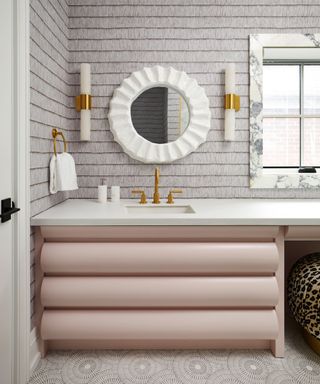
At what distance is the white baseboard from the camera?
1981 mm

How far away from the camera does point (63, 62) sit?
2607mm

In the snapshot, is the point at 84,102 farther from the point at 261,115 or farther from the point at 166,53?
the point at 261,115

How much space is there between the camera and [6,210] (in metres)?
1.69

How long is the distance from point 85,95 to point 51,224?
3.62ft

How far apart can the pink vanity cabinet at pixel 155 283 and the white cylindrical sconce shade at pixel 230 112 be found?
0.92m

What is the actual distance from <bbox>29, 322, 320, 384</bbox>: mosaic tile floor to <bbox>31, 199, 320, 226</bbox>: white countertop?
30.6 inches

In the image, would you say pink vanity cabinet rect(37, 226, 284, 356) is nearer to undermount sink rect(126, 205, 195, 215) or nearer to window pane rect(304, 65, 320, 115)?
undermount sink rect(126, 205, 195, 215)

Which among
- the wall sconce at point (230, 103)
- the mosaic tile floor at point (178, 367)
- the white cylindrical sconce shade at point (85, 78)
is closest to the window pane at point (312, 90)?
the wall sconce at point (230, 103)

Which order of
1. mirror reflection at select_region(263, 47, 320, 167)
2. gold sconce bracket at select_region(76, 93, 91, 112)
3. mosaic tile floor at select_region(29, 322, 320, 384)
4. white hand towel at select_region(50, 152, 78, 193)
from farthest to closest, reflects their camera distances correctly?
mirror reflection at select_region(263, 47, 320, 167) → gold sconce bracket at select_region(76, 93, 91, 112) → white hand towel at select_region(50, 152, 78, 193) → mosaic tile floor at select_region(29, 322, 320, 384)

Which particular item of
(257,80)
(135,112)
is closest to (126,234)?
(135,112)

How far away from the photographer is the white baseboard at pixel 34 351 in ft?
6.50

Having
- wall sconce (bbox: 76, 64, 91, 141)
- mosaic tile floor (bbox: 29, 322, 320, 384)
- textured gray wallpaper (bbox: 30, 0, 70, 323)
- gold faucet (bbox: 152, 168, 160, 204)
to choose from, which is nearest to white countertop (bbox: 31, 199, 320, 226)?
textured gray wallpaper (bbox: 30, 0, 70, 323)

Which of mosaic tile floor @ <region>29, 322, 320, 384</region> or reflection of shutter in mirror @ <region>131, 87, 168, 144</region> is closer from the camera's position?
mosaic tile floor @ <region>29, 322, 320, 384</region>

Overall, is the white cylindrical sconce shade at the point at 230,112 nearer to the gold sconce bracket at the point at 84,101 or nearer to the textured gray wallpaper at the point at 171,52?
the textured gray wallpaper at the point at 171,52
